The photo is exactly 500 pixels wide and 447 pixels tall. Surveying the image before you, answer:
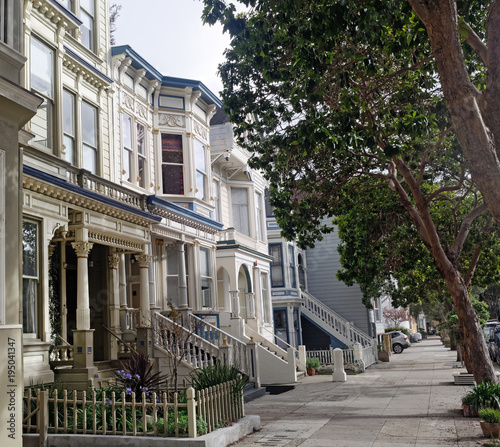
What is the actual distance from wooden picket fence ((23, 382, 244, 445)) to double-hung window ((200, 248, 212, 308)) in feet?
33.7

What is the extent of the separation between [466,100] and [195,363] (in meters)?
10.6

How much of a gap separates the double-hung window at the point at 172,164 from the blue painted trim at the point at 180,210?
1142mm

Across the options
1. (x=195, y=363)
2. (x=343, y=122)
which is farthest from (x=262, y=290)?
(x=343, y=122)

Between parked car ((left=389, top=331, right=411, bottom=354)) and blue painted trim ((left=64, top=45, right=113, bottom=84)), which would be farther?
parked car ((left=389, top=331, right=411, bottom=354))

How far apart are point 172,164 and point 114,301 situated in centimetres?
599

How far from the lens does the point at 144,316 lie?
15.5 meters

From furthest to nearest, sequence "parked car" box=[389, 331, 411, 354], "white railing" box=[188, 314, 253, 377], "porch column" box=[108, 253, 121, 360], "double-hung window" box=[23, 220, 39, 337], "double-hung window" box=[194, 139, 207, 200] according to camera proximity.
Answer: "parked car" box=[389, 331, 411, 354], "double-hung window" box=[194, 139, 207, 200], "white railing" box=[188, 314, 253, 377], "porch column" box=[108, 253, 121, 360], "double-hung window" box=[23, 220, 39, 337]

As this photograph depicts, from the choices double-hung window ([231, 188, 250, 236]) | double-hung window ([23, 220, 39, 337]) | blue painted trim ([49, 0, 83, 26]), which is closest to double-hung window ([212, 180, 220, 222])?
double-hung window ([231, 188, 250, 236])

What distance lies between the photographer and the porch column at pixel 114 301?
1568 centimetres

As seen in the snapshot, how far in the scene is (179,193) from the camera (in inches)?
786

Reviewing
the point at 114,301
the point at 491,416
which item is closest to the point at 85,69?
the point at 114,301

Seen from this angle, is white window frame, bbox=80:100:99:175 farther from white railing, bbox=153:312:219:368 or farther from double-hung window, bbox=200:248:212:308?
double-hung window, bbox=200:248:212:308

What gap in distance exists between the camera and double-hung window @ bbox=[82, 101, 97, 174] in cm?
1538

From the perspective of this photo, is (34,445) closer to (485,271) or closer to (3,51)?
(3,51)
